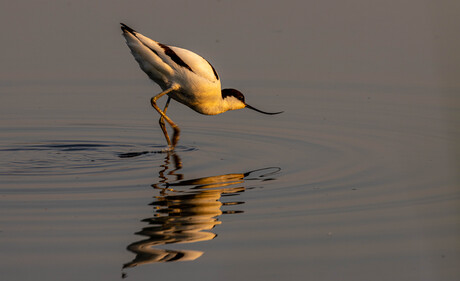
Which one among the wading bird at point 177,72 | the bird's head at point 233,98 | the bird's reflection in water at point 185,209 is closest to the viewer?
the bird's reflection in water at point 185,209

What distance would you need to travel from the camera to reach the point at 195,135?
10484mm

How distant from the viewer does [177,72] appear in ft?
32.9

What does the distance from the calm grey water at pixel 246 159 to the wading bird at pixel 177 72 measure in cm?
41

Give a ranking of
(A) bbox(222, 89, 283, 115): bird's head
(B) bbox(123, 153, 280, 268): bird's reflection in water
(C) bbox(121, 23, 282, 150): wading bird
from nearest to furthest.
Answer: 1. (B) bbox(123, 153, 280, 268): bird's reflection in water
2. (C) bbox(121, 23, 282, 150): wading bird
3. (A) bbox(222, 89, 283, 115): bird's head

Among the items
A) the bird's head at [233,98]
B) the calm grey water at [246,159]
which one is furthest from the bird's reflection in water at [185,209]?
the bird's head at [233,98]

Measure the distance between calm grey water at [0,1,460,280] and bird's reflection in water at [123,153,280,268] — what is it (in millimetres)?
20

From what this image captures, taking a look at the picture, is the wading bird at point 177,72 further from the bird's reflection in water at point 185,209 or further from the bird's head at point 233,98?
the bird's reflection in water at point 185,209

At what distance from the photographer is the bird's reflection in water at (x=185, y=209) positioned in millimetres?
6048

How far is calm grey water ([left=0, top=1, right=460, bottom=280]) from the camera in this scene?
239 inches

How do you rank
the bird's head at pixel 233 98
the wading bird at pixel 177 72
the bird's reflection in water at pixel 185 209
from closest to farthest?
the bird's reflection in water at pixel 185 209, the wading bird at pixel 177 72, the bird's head at pixel 233 98

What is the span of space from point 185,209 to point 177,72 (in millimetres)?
3163

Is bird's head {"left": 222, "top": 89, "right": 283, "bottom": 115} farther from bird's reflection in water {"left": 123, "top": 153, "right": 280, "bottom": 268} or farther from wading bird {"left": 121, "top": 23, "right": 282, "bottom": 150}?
bird's reflection in water {"left": 123, "top": 153, "right": 280, "bottom": 268}

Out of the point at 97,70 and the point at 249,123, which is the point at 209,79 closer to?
the point at 249,123

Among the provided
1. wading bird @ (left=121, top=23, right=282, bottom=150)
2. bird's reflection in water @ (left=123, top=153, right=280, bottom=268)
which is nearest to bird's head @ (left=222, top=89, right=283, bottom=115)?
wading bird @ (left=121, top=23, right=282, bottom=150)
